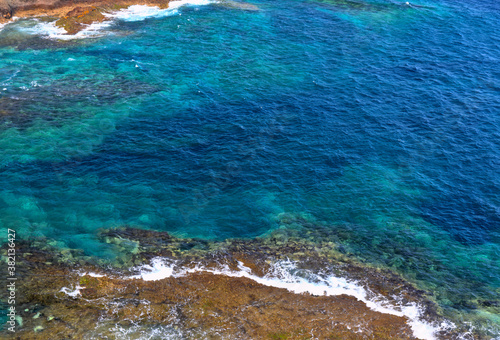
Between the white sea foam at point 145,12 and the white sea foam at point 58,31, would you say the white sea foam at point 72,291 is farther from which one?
the white sea foam at point 145,12

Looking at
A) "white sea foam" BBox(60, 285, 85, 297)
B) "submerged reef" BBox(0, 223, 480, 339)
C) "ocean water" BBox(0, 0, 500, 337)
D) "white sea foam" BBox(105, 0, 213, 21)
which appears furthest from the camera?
"white sea foam" BBox(105, 0, 213, 21)

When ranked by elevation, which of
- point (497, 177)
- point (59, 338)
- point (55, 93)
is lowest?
point (59, 338)

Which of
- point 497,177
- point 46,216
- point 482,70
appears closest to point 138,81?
point 46,216

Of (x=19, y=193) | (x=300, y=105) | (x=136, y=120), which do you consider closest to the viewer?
(x=19, y=193)

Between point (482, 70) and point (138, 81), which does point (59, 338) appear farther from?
point (482, 70)

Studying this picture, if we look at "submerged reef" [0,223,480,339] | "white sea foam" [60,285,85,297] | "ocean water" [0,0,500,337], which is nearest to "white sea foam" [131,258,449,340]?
"submerged reef" [0,223,480,339]

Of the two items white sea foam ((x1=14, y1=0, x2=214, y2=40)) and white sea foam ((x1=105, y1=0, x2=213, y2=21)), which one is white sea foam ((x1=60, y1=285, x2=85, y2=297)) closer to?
white sea foam ((x1=14, y1=0, x2=214, y2=40))

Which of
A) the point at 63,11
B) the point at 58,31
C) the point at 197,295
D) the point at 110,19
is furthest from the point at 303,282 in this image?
the point at 63,11
